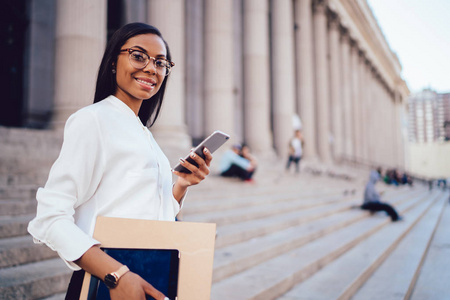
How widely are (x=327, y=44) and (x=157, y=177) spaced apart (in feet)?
116

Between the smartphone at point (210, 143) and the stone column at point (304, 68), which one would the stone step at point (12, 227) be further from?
the stone column at point (304, 68)

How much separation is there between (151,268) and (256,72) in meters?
19.1

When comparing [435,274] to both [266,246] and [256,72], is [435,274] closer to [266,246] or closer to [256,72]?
[266,246]

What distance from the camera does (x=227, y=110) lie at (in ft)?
56.3

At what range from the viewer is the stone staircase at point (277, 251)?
392 cm

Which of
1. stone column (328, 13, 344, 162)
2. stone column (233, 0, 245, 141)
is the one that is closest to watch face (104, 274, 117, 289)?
stone column (233, 0, 245, 141)

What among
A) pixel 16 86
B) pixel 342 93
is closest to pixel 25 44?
pixel 16 86

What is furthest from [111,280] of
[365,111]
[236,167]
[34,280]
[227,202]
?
[365,111]

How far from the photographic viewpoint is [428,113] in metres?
159

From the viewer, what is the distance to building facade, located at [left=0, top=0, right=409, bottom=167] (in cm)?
1074

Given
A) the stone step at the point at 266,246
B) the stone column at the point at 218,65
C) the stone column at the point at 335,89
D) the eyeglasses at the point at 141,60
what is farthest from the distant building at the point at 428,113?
the eyeglasses at the point at 141,60

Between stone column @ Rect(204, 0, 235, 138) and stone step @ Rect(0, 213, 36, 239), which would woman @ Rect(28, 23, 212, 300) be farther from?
stone column @ Rect(204, 0, 235, 138)

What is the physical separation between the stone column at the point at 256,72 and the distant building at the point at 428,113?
15675cm

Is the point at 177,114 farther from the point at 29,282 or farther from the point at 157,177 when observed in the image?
the point at 157,177
